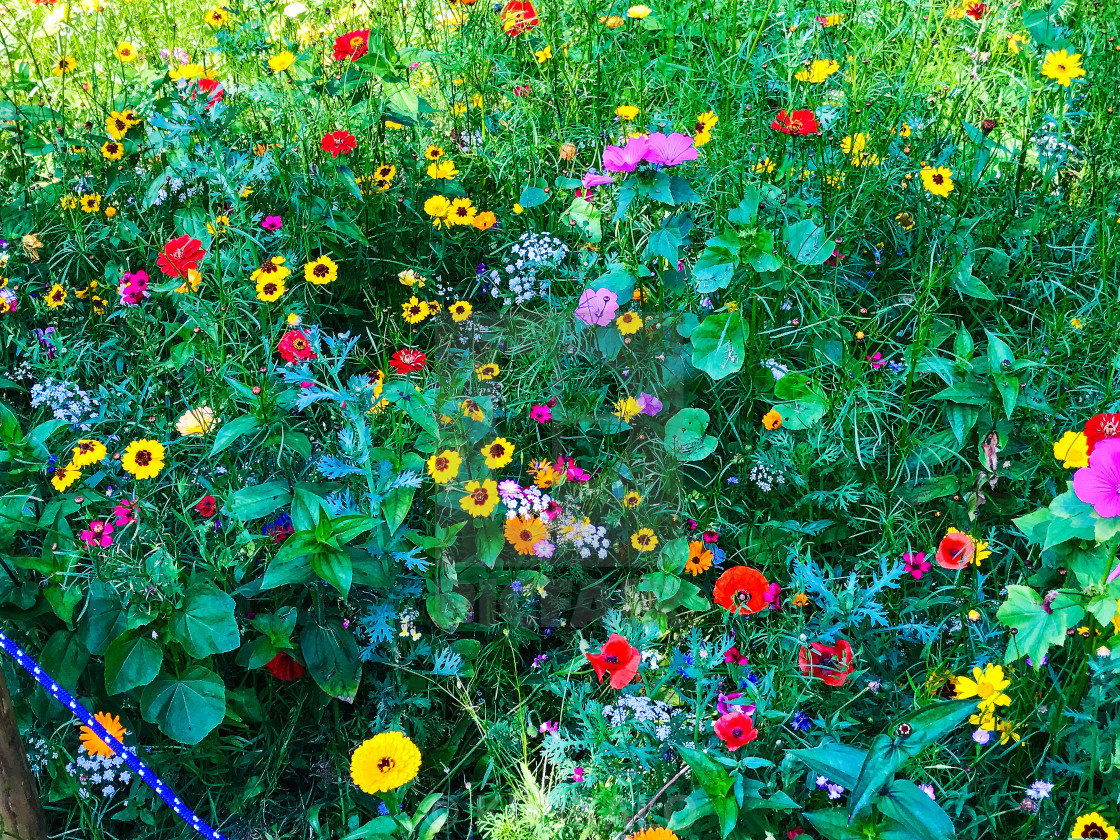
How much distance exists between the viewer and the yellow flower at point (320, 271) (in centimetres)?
189

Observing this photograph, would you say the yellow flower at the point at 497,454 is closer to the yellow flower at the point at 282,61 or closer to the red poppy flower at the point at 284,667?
the red poppy flower at the point at 284,667

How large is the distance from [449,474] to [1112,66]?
2.19 meters

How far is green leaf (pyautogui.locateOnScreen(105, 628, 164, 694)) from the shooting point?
1.38 m

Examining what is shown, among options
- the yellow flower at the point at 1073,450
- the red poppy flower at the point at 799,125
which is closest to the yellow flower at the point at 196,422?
the red poppy flower at the point at 799,125

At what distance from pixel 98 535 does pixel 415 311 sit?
808 mm

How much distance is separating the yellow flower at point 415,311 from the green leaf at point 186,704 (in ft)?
2.78

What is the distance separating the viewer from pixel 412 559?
4.67ft

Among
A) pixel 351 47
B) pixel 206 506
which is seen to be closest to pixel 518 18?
pixel 351 47

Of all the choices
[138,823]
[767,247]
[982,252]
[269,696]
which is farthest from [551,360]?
[138,823]

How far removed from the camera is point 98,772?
1.50 m

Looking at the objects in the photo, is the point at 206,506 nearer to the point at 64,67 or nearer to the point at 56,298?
the point at 56,298

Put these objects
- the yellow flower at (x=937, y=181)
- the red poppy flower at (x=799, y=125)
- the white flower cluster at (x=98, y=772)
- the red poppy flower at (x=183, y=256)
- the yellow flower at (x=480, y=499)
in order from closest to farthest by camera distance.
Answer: the white flower cluster at (x=98, y=772)
the yellow flower at (x=480, y=499)
the red poppy flower at (x=183, y=256)
the red poppy flower at (x=799, y=125)
the yellow flower at (x=937, y=181)

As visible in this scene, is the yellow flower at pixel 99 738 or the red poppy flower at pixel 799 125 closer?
the yellow flower at pixel 99 738

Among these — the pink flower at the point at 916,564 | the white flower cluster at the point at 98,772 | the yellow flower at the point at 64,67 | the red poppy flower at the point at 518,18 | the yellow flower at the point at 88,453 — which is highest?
the yellow flower at the point at 64,67
